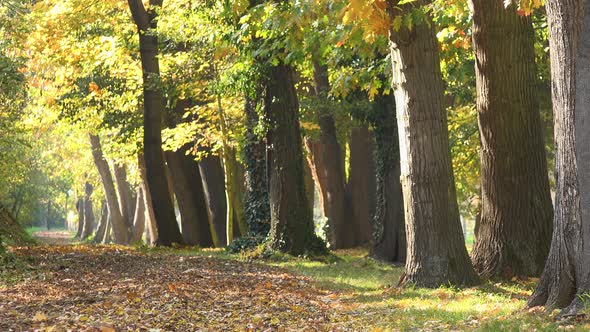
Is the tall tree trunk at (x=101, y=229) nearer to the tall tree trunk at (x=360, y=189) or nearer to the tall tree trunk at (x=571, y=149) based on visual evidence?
the tall tree trunk at (x=360, y=189)

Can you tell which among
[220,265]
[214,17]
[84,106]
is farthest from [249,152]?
[84,106]

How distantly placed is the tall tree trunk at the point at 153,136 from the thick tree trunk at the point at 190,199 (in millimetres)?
3491

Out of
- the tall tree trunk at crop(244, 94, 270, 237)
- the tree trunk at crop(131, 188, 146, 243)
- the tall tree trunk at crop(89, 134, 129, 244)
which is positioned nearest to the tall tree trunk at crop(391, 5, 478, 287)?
the tall tree trunk at crop(244, 94, 270, 237)

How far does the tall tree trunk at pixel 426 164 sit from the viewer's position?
45.8ft

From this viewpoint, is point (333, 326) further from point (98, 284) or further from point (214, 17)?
point (214, 17)

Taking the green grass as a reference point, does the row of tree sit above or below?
above

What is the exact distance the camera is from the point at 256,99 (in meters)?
22.8

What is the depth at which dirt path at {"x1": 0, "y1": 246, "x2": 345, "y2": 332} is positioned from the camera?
10648 millimetres

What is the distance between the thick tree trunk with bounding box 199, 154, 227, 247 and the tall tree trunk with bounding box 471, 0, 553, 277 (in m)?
17.0

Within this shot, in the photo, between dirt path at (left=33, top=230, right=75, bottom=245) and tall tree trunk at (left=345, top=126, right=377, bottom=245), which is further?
dirt path at (left=33, top=230, right=75, bottom=245)

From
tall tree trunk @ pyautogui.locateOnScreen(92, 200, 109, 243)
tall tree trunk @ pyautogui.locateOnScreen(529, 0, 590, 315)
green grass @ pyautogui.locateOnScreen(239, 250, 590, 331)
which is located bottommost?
green grass @ pyautogui.locateOnScreen(239, 250, 590, 331)

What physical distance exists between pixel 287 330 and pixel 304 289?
4.75 metres

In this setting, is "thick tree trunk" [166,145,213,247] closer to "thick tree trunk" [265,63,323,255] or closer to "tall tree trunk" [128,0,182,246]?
"tall tree trunk" [128,0,182,246]

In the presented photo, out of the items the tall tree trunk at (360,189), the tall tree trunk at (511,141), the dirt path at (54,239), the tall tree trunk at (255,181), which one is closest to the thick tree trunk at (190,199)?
the tall tree trunk at (360,189)
